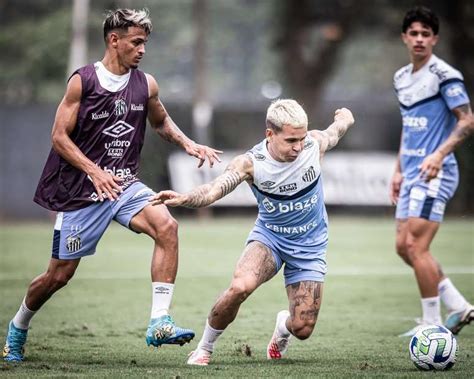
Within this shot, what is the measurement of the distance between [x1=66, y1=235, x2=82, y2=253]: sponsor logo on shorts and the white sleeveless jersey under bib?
4.39 feet

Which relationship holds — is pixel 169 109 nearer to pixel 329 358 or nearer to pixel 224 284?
pixel 224 284

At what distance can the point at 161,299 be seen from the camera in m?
7.39

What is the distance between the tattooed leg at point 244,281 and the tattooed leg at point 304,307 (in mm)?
252

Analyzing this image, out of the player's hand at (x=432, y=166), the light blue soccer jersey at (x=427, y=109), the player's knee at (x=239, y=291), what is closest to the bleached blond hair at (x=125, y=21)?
the player's knee at (x=239, y=291)

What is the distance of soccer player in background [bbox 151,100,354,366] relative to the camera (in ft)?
23.9

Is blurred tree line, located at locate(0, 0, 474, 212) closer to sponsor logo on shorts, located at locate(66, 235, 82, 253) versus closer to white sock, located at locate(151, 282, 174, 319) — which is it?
sponsor logo on shorts, located at locate(66, 235, 82, 253)

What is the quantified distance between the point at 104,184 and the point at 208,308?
3854 millimetres

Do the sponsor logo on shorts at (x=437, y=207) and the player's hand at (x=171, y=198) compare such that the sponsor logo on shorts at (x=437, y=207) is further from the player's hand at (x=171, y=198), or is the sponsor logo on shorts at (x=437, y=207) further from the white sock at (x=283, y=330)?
the player's hand at (x=171, y=198)

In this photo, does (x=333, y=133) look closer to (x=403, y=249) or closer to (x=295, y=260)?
(x=295, y=260)

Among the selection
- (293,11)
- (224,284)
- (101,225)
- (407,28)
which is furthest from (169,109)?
(101,225)

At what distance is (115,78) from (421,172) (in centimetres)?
289

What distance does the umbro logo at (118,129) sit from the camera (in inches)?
303

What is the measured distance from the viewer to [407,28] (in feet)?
31.3

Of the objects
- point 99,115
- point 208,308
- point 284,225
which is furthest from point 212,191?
point 208,308
